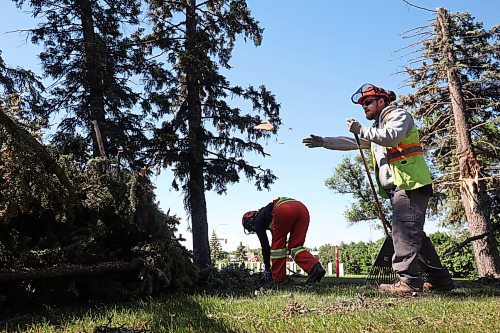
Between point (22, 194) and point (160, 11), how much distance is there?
36.8ft

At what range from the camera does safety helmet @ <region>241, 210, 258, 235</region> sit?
7821mm

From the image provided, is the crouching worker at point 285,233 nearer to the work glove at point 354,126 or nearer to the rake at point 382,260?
the rake at point 382,260

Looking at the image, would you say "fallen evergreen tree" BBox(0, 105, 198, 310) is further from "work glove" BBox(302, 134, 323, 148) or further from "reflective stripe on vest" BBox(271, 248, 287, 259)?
"work glove" BBox(302, 134, 323, 148)

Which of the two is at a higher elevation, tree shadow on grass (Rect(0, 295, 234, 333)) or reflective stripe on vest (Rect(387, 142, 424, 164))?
reflective stripe on vest (Rect(387, 142, 424, 164))

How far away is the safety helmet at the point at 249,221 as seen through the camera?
7.82 m

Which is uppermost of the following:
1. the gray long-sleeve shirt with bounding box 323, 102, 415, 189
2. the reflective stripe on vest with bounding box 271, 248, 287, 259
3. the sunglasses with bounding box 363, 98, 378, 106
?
the sunglasses with bounding box 363, 98, 378, 106

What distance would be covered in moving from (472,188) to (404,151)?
9.17 m

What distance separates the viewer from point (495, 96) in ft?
47.9

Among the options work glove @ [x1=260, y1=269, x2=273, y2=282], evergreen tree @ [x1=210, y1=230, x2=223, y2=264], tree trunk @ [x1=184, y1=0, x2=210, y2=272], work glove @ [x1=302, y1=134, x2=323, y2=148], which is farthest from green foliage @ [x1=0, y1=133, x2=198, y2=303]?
evergreen tree @ [x1=210, y1=230, x2=223, y2=264]

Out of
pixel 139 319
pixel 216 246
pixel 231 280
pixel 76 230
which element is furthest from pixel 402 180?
pixel 216 246

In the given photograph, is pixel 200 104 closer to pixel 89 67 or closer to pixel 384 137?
pixel 89 67

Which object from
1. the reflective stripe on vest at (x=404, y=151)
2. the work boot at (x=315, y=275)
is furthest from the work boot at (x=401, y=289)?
the work boot at (x=315, y=275)

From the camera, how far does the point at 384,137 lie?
458 cm

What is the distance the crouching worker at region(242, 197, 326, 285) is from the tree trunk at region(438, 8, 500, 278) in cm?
760
